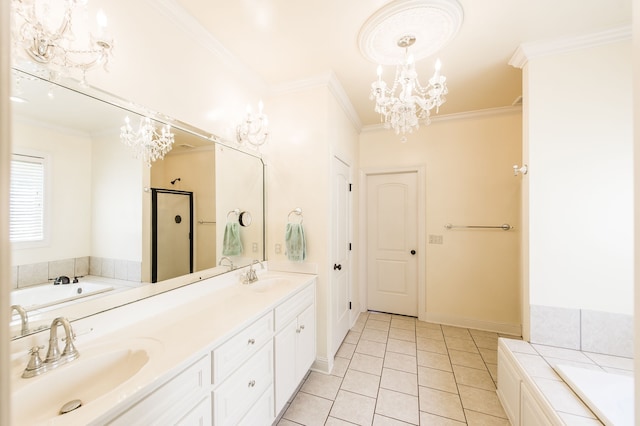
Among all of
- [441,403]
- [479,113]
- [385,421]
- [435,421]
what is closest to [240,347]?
[385,421]

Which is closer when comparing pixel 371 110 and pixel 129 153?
pixel 129 153

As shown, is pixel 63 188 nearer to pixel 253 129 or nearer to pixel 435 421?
pixel 253 129

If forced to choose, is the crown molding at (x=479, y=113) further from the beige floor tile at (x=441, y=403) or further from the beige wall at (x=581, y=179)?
the beige floor tile at (x=441, y=403)

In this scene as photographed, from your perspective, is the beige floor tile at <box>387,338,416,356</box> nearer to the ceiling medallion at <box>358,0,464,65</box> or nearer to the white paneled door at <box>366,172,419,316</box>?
the white paneled door at <box>366,172,419,316</box>

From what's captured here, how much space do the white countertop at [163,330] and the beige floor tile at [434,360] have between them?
4.95 ft

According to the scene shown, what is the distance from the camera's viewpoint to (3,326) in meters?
0.25

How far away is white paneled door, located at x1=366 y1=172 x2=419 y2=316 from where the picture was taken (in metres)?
3.34

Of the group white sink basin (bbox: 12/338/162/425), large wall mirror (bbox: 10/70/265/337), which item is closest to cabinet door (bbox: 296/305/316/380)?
large wall mirror (bbox: 10/70/265/337)

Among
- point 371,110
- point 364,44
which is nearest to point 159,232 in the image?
point 364,44

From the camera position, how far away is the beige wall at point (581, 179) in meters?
1.68

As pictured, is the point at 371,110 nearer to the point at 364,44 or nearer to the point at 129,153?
the point at 364,44

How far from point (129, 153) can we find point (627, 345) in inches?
126

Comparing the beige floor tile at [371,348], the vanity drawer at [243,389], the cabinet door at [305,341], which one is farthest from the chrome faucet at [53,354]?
the beige floor tile at [371,348]

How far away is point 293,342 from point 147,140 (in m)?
1.58
